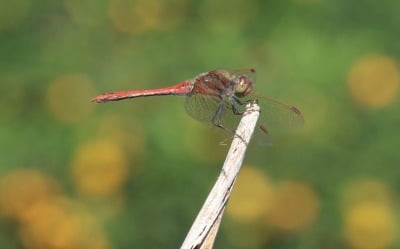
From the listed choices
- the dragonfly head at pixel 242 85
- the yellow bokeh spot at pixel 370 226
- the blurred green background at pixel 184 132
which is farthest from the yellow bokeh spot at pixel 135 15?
the dragonfly head at pixel 242 85

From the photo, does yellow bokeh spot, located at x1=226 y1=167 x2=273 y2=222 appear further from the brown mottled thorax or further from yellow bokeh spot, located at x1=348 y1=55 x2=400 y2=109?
the brown mottled thorax

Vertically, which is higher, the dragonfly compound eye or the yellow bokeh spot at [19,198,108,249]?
the dragonfly compound eye

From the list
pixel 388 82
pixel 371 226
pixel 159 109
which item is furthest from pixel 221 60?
pixel 371 226

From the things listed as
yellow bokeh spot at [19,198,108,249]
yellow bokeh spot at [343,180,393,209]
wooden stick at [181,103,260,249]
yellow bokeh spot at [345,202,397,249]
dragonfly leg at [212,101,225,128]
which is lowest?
wooden stick at [181,103,260,249]

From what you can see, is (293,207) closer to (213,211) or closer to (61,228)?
(61,228)

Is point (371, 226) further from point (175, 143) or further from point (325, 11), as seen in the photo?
point (325, 11)

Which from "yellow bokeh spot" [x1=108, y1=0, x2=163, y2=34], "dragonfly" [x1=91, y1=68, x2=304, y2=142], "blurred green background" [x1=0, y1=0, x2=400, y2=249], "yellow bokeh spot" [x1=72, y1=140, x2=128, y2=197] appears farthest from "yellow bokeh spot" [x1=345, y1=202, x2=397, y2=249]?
"yellow bokeh spot" [x1=108, y1=0, x2=163, y2=34]
